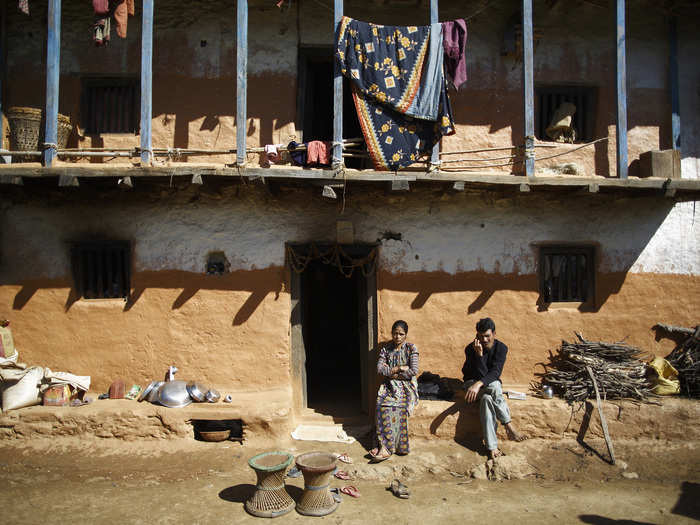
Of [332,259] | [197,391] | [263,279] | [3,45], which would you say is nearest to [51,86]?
[3,45]

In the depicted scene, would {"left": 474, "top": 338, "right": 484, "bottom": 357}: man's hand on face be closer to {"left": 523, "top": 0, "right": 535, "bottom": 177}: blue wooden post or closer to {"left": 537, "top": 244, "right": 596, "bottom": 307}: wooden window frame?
{"left": 537, "top": 244, "right": 596, "bottom": 307}: wooden window frame

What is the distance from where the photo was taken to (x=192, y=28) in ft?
26.4

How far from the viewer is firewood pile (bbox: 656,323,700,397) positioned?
7.19 meters

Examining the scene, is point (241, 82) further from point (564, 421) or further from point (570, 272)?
point (564, 421)

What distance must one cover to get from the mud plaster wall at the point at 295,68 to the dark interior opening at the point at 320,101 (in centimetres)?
18

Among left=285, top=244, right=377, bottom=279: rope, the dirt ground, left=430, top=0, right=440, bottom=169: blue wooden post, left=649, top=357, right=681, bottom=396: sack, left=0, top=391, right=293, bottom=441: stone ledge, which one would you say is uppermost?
left=430, top=0, right=440, bottom=169: blue wooden post

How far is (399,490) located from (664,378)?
4.42 metres

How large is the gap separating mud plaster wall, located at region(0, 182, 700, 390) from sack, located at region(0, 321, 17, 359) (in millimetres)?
131

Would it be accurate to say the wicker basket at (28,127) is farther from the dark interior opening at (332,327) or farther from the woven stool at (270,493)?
the woven stool at (270,493)

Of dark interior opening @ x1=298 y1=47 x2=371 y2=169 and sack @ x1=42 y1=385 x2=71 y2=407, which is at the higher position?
dark interior opening @ x1=298 y1=47 x2=371 y2=169

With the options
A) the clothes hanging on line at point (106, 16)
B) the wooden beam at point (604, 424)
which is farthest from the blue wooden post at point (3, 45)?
the wooden beam at point (604, 424)

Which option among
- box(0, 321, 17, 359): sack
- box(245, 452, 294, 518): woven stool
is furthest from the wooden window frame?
box(0, 321, 17, 359): sack

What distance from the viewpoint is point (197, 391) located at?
693 centimetres

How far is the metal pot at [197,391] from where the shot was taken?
688cm
